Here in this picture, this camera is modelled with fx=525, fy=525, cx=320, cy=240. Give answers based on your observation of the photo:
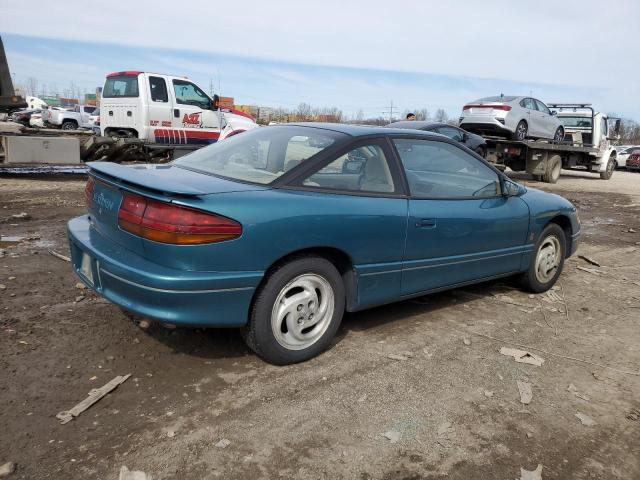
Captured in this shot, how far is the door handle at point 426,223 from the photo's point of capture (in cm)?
375

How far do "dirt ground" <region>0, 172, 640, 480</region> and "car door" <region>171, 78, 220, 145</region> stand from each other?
849 cm

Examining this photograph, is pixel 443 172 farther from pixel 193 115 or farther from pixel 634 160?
pixel 634 160

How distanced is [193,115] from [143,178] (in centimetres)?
1015

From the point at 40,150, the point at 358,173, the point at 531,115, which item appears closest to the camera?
the point at 358,173

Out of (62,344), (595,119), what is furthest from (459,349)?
(595,119)

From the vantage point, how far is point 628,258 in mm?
Result: 6996

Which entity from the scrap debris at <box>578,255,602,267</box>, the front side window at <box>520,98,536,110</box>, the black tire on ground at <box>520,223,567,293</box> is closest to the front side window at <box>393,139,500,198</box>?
the black tire on ground at <box>520,223,567,293</box>

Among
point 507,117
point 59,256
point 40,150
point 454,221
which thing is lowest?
point 59,256

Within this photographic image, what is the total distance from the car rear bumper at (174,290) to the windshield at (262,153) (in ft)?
2.34

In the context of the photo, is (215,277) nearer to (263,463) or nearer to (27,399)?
(263,463)

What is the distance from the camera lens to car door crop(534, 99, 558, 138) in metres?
17.6

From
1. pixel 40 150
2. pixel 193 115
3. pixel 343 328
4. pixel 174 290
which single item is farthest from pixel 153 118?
pixel 174 290

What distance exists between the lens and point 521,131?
16797 mm

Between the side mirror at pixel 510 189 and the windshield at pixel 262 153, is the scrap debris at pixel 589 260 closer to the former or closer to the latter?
the side mirror at pixel 510 189
